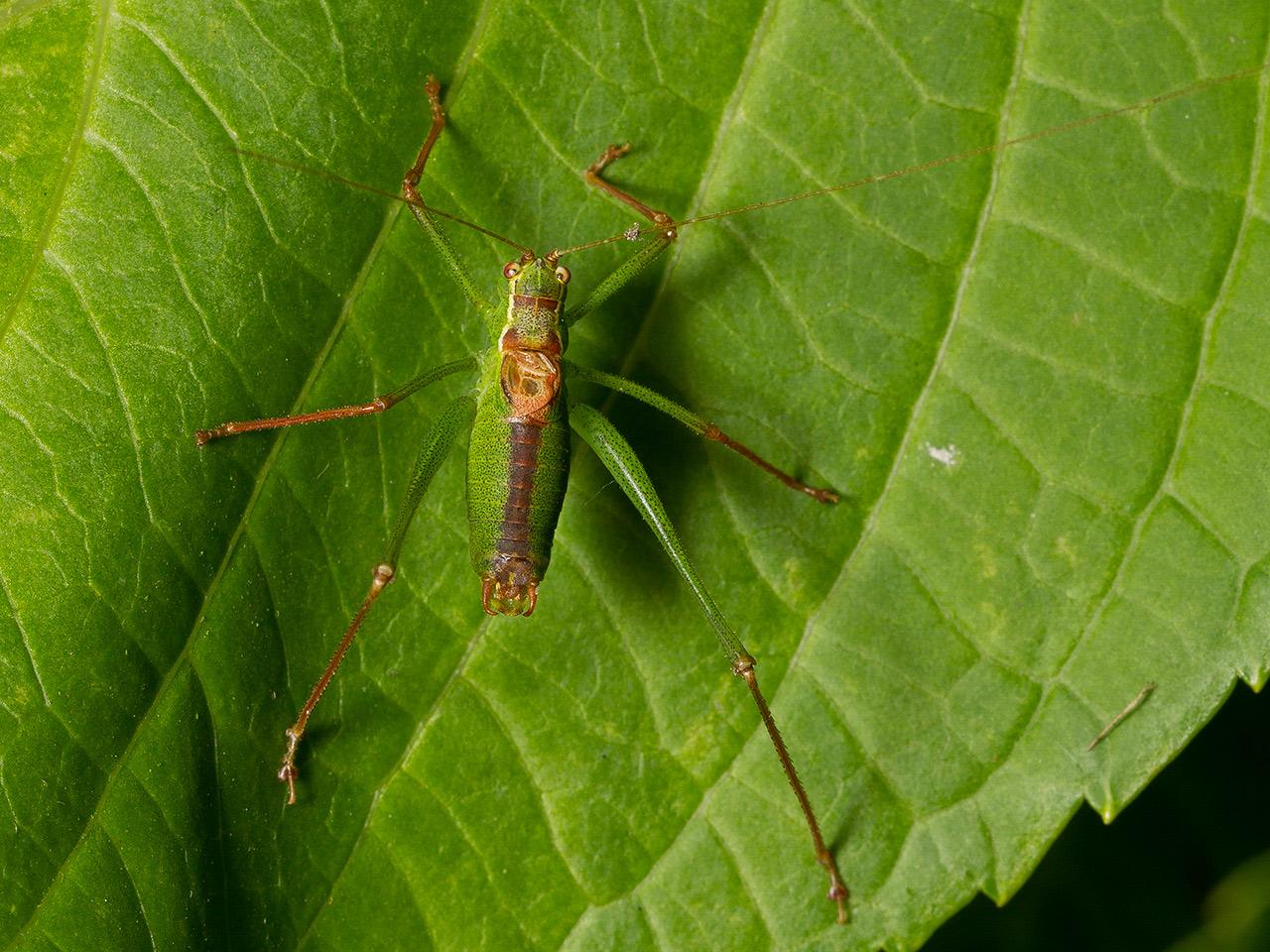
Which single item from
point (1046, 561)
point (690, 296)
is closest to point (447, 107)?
point (690, 296)

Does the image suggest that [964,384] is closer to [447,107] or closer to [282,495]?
[447,107]

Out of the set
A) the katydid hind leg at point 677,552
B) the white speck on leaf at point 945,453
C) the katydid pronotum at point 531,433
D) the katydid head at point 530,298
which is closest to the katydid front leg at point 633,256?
the katydid pronotum at point 531,433

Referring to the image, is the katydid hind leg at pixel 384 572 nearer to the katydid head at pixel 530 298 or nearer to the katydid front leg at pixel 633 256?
the katydid head at pixel 530 298

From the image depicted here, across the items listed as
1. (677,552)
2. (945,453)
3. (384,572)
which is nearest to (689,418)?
(677,552)

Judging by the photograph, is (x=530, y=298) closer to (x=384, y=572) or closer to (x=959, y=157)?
(x=384, y=572)

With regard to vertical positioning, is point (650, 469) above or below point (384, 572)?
above

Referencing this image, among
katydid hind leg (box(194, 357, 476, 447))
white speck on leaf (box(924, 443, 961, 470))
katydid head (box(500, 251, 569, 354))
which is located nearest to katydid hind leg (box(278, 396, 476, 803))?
katydid hind leg (box(194, 357, 476, 447))

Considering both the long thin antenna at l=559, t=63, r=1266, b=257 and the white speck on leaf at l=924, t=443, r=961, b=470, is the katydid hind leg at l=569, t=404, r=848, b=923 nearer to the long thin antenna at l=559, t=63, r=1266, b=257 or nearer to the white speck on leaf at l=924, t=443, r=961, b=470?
the long thin antenna at l=559, t=63, r=1266, b=257
